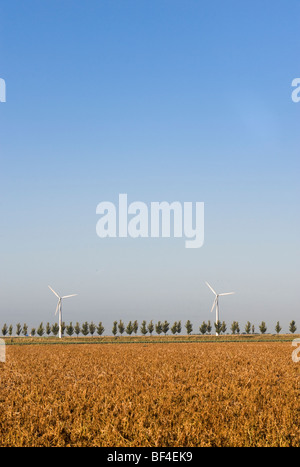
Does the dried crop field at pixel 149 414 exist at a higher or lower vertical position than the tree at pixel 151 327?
higher

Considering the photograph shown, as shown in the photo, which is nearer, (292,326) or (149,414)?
(149,414)

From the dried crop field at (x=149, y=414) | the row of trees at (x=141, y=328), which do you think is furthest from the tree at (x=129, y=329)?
the dried crop field at (x=149, y=414)

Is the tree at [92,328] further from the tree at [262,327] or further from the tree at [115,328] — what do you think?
the tree at [262,327]

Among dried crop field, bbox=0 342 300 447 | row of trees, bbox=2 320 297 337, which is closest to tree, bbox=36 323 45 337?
row of trees, bbox=2 320 297 337

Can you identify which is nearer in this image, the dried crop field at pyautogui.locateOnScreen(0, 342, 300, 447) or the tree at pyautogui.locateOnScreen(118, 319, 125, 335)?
the dried crop field at pyautogui.locateOnScreen(0, 342, 300, 447)

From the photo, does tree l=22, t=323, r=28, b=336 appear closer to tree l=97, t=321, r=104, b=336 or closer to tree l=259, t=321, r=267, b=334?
tree l=97, t=321, r=104, b=336

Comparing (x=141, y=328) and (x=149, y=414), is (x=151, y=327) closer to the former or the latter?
(x=141, y=328)

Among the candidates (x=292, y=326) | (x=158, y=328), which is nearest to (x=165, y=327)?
(x=158, y=328)

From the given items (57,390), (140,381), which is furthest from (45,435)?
(140,381)

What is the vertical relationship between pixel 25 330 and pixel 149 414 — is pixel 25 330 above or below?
below

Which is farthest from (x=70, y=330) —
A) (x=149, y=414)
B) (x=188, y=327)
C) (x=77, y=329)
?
(x=149, y=414)

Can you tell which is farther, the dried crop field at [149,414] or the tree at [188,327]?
the tree at [188,327]

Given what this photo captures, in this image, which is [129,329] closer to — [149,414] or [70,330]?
[70,330]
